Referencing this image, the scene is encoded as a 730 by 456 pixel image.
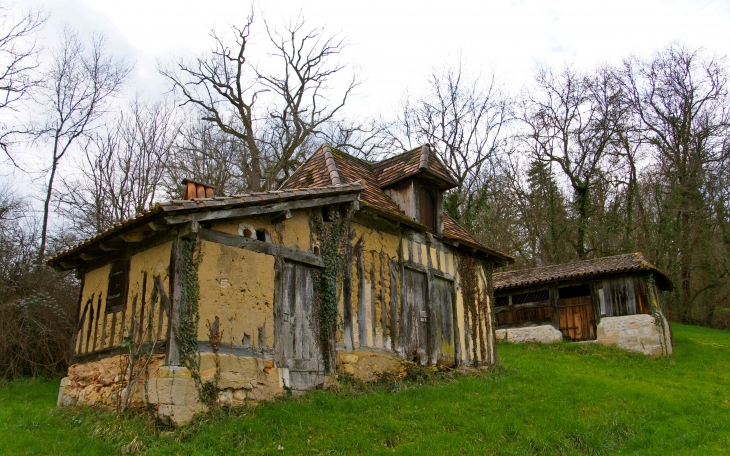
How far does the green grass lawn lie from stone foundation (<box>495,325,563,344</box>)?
7.56m

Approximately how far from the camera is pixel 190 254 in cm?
816

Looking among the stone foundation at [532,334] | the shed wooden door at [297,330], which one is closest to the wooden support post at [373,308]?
the shed wooden door at [297,330]

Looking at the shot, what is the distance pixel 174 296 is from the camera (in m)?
7.94

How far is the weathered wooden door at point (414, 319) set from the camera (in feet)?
37.5

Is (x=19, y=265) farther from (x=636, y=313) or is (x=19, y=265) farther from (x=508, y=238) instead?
(x=508, y=238)

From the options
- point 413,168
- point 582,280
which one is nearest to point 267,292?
point 413,168

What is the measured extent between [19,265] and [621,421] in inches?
618

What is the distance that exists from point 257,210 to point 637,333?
1578 cm

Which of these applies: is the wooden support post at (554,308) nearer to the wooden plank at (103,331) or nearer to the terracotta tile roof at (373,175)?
the terracotta tile roof at (373,175)

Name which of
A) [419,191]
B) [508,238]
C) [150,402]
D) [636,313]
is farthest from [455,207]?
[150,402]

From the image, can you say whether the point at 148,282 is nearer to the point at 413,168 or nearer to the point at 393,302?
the point at 393,302

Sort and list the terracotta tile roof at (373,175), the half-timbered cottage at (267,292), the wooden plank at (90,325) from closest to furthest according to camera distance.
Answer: the half-timbered cottage at (267,292) → the wooden plank at (90,325) → the terracotta tile roof at (373,175)

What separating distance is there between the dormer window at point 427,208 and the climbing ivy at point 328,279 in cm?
284

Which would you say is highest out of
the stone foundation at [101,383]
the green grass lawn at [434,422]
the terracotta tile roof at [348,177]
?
the terracotta tile roof at [348,177]
